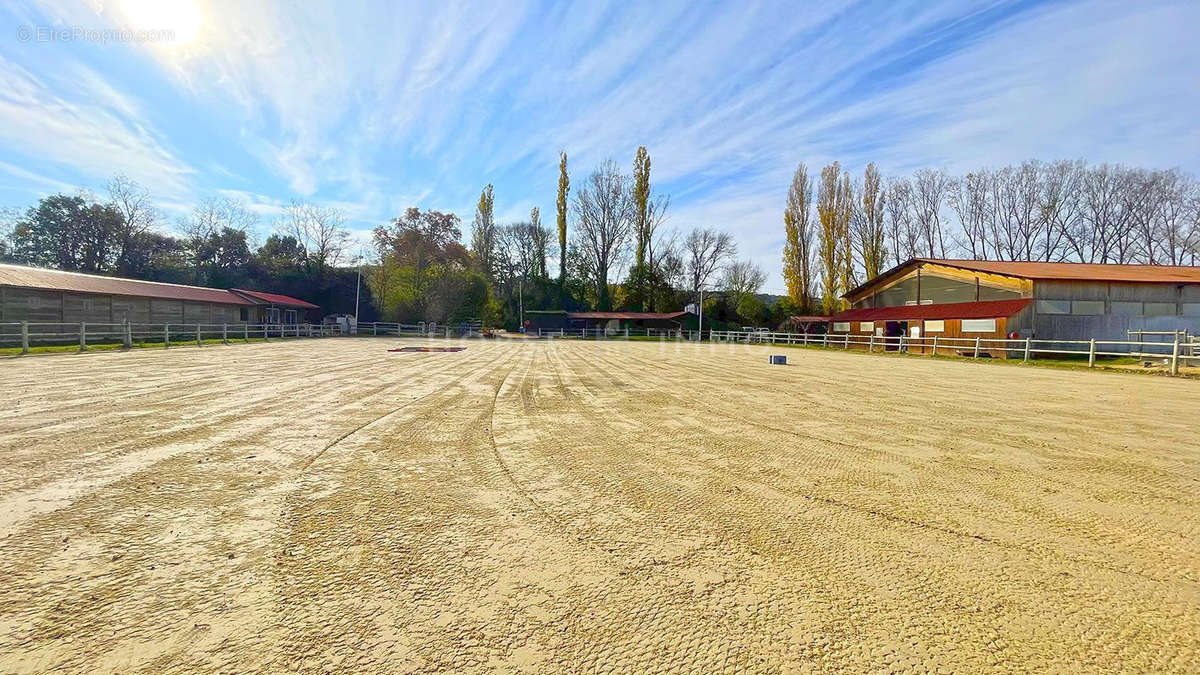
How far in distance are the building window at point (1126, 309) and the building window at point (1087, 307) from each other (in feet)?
2.31

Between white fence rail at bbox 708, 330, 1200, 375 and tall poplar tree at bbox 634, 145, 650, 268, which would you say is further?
tall poplar tree at bbox 634, 145, 650, 268

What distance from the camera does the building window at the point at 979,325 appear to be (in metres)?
23.0

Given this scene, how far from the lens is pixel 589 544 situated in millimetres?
2797

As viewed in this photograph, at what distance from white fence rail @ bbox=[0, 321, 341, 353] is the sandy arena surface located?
1731cm

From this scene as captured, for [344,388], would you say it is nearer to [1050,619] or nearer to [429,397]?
[429,397]

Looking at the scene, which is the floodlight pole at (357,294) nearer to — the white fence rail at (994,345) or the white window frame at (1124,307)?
the white fence rail at (994,345)

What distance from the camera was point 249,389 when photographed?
27.8 feet

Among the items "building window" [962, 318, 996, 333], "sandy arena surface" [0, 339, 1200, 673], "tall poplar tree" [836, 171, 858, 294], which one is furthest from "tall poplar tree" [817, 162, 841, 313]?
"sandy arena surface" [0, 339, 1200, 673]

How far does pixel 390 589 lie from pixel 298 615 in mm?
373

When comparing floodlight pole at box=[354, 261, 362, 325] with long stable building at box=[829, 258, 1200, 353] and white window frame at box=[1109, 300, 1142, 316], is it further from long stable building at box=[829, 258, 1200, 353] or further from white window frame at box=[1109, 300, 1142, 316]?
white window frame at box=[1109, 300, 1142, 316]

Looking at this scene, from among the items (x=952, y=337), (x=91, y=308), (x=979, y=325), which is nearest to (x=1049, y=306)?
(x=979, y=325)

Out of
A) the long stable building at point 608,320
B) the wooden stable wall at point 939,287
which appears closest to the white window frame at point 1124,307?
the wooden stable wall at point 939,287

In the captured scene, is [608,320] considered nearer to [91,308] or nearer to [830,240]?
[830,240]

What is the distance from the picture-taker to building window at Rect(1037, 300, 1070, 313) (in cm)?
2316
